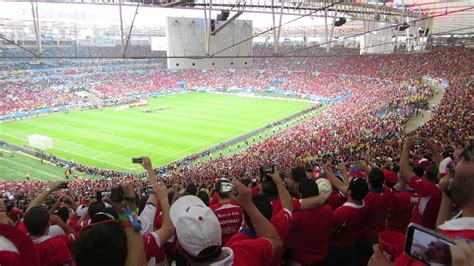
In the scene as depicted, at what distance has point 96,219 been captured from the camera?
233 cm

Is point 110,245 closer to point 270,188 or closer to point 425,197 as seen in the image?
point 270,188

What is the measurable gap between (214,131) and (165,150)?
588 cm

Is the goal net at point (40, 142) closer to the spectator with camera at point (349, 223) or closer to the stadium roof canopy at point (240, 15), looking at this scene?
the stadium roof canopy at point (240, 15)

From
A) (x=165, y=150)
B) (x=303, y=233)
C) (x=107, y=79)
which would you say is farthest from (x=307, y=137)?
(x=107, y=79)

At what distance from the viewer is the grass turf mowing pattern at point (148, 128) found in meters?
25.5

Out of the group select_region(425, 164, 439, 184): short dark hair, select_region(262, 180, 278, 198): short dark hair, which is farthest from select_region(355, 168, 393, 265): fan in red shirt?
select_region(262, 180, 278, 198): short dark hair

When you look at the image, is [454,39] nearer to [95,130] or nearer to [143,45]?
[95,130]

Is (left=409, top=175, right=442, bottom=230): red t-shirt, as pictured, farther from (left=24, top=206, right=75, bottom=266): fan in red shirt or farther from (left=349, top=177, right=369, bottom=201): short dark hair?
(left=24, top=206, right=75, bottom=266): fan in red shirt

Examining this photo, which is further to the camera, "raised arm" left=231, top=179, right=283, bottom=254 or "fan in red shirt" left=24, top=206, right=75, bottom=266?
"fan in red shirt" left=24, top=206, right=75, bottom=266

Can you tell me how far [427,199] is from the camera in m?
3.42

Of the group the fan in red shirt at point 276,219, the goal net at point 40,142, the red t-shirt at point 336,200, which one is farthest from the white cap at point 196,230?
the goal net at point 40,142

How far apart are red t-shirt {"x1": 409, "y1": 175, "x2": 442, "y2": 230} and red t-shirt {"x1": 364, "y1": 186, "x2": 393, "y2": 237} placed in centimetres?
34

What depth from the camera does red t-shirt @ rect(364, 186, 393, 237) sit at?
370 centimetres

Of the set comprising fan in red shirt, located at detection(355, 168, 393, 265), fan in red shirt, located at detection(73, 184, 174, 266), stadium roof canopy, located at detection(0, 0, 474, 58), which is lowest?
fan in red shirt, located at detection(355, 168, 393, 265)
